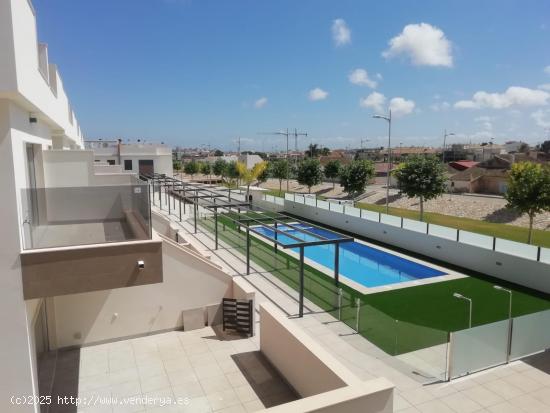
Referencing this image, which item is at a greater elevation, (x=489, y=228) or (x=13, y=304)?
(x=13, y=304)

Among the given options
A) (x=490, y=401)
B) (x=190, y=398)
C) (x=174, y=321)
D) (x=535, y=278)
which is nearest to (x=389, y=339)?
(x=490, y=401)

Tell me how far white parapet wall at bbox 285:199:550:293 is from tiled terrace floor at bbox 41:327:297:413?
12524 mm

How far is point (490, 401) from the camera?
8.60 meters

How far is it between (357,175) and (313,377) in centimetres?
3499

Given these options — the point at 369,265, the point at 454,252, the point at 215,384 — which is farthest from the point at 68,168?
the point at 454,252

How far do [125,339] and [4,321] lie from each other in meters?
5.45

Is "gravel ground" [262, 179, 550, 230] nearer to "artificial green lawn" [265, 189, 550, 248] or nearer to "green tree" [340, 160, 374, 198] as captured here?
"artificial green lawn" [265, 189, 550, 248]

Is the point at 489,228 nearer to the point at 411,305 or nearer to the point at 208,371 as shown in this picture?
the point at 411,305

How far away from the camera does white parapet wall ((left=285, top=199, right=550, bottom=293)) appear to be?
16734mm

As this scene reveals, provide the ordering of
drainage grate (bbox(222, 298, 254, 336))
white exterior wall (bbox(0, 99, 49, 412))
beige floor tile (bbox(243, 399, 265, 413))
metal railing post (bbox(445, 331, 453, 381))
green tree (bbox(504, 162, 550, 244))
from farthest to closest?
green tree (bbox(504, 162, 550, 244)), drainage grate (bbox(222, 298, 254, 336)), metal railing post (bbox(445, 331, 453, 381)), beige floor tile (bbox(243, 399, 265, 413)), white exterior wall (bbox(0, 99, 49, 412))

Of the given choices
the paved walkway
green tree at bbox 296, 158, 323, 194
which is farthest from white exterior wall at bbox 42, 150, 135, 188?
green tree at bbox 296, 158, 323, 194

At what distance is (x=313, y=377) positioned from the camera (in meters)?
8.22

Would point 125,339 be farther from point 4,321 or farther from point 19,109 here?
point 19,109

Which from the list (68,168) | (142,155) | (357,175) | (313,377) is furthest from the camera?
(142,155)
